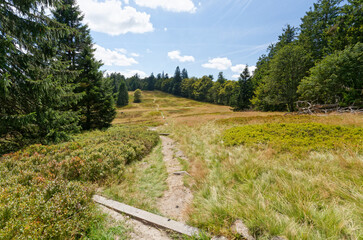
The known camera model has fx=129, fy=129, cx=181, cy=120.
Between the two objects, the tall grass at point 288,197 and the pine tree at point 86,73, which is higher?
the pine tree at point 86,73

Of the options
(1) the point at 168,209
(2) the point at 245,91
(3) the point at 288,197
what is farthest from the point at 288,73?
(1) the point at 168,209

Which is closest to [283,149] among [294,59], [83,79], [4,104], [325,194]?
[325,194]

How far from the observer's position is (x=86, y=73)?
14.3 metres

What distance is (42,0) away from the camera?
697 centimetres

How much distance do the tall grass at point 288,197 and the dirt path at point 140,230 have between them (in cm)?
70

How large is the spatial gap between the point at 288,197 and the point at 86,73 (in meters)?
18.5

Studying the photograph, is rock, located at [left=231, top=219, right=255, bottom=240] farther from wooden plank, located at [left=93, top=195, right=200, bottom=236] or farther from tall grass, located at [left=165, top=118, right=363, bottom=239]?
wooden plank, located at [left=93, top=195, right=200, bottom=236]

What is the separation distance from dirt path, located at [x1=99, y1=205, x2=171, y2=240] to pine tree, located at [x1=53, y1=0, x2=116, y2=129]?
13727 millimetres

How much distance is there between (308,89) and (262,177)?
23.7m

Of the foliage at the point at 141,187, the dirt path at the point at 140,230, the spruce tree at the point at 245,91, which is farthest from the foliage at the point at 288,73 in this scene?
the dirt path at the point at 140,230

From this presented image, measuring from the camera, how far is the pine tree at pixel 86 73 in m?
13.4

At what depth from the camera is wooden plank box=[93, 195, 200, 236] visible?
2.65 meters

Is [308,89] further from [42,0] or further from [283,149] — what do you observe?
[42,0]

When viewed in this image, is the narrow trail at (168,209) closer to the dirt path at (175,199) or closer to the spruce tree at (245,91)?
the dirt path at (175,199)
